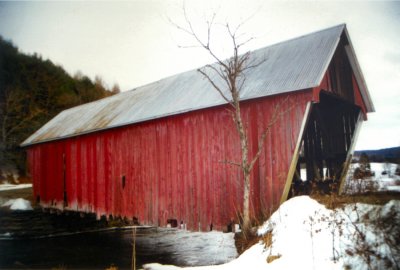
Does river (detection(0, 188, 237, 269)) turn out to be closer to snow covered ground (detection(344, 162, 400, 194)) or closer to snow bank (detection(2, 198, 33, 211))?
snow bank (detection(2, 198, 33, 211))

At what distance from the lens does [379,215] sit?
4.66m

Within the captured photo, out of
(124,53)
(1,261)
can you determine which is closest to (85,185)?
(1,261)

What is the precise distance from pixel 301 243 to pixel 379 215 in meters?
1.24

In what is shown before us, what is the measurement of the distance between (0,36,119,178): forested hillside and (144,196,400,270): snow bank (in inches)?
779

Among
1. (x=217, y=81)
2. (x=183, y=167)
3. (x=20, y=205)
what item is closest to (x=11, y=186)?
(x=20, y=205)

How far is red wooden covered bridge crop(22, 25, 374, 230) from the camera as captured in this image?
7965 mm

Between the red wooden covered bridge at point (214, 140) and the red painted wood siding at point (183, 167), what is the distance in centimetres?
3

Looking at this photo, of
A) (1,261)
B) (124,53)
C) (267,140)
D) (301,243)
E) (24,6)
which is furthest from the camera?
(1,261)

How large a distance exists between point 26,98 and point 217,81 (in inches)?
920

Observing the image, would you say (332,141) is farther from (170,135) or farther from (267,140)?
(170,135)

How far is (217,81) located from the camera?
1045 cm

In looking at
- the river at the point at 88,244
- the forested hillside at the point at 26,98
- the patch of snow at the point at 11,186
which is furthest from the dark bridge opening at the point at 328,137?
the patch of snow at the point at 11,186


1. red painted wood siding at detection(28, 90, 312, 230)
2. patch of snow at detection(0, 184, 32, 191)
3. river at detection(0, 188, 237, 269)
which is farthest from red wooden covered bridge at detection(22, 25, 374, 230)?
patch of snow at detection(0, 184, 32, 191)

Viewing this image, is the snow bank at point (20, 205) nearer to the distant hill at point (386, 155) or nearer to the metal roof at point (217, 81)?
the metal roof at point (217, 81)
